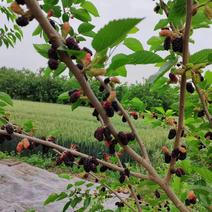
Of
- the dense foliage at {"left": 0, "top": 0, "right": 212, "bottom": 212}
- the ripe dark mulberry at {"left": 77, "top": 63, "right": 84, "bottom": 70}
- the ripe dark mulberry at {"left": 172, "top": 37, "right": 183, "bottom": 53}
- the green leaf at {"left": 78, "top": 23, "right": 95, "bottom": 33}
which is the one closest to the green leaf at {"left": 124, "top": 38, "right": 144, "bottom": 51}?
the dense foliage at {"left": 0, "top": 0, "right": 212, "bottom": 212}

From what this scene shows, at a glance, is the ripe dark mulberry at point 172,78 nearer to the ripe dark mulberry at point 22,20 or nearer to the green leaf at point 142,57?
the green leaf at point 142,57

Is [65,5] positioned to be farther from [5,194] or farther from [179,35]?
[5,194]

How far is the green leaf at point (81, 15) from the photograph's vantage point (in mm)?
1464

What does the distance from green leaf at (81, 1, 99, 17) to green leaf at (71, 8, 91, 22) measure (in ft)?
0.07

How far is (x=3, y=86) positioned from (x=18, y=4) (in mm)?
34095

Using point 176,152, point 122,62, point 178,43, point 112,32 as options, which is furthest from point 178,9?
point 176,152

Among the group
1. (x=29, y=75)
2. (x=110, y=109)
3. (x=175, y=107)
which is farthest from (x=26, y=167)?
(x=29, y=75)

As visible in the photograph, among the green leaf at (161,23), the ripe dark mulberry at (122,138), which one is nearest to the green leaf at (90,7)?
the green leaf at (161,23)

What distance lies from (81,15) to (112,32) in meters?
0.77

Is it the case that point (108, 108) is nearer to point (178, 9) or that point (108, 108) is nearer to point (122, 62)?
point (122, 62)

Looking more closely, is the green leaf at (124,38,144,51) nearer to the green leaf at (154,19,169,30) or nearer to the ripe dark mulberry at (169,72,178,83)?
the green leaf at (154,19,169,30)

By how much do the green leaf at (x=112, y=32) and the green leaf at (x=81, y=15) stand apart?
27.1 inches

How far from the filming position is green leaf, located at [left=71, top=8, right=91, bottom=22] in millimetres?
1464

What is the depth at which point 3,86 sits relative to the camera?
33969 millimetres
